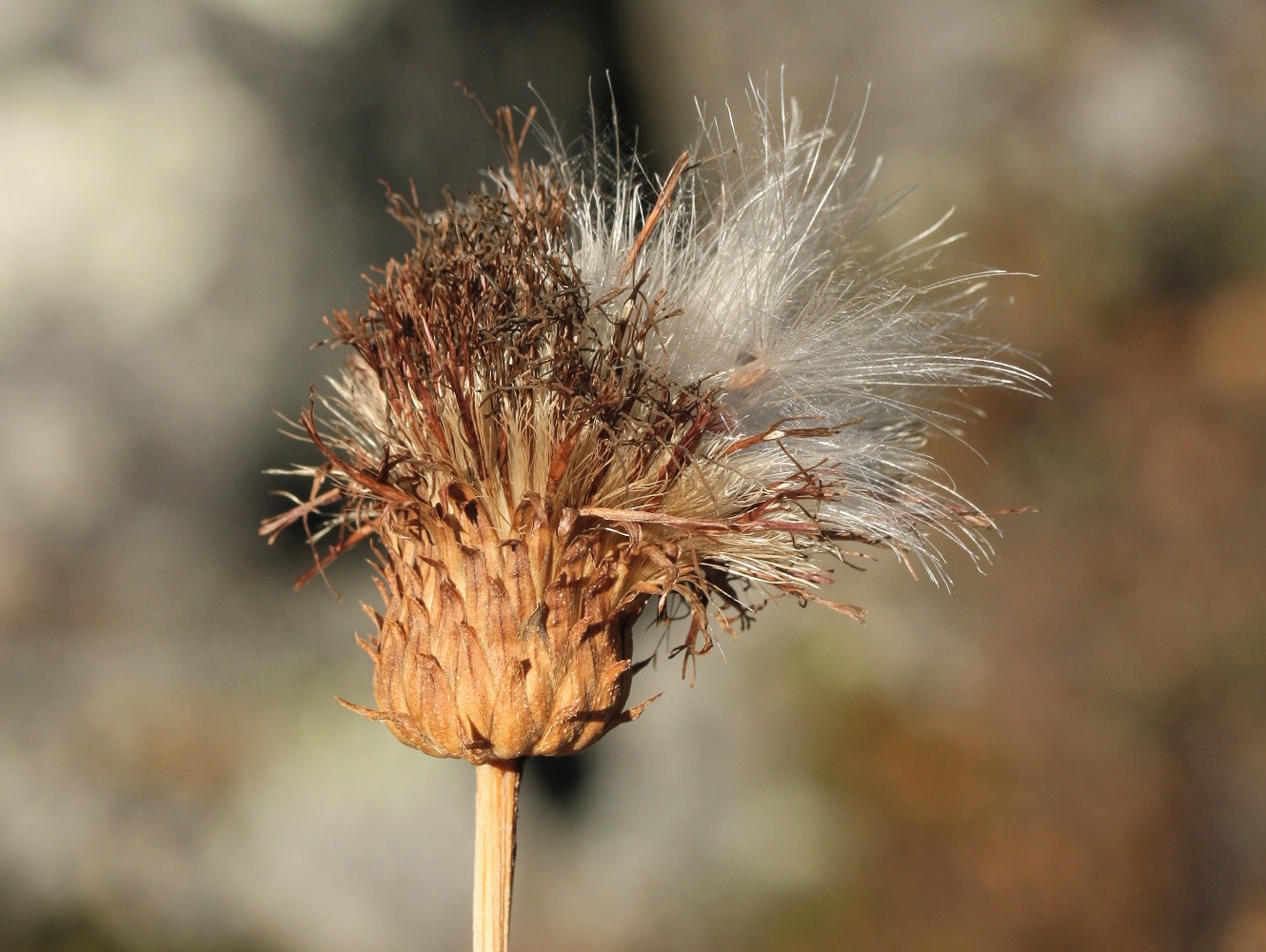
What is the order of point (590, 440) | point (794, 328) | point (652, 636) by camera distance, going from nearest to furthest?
point (590, 440)
point (794, 328)
point (652, 636)

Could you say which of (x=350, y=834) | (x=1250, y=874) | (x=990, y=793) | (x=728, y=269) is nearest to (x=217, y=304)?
(x=350, y=834)

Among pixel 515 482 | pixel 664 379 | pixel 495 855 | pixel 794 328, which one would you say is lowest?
pixel 495 855

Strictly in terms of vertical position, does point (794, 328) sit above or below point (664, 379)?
above

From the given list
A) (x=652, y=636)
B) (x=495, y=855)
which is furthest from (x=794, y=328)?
(x=652, y=636)

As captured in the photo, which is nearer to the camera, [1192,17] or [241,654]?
[241,654]

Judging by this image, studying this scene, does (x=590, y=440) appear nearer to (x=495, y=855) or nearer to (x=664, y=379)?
(x=664, y=379)

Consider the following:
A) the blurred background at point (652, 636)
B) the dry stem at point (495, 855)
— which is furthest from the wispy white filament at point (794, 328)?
the blurred background at point (652, 636)

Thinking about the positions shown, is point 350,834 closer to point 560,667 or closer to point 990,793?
point 990,793
